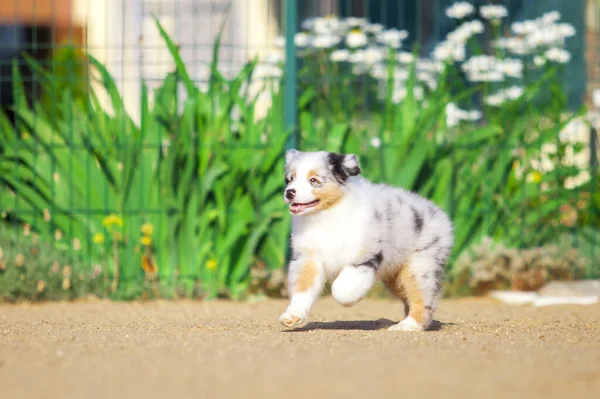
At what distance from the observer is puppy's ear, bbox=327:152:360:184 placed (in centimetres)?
539

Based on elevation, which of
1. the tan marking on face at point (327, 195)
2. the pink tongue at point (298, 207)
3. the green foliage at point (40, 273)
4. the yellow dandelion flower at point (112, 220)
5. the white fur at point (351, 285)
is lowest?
the green foliage at point (40, 273)

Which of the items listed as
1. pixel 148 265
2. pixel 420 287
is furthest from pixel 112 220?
pixel 420 287

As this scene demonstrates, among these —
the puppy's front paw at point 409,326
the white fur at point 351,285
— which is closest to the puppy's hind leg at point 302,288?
the white fur at point 351,285

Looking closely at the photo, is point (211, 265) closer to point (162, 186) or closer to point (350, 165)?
point (162, 186)

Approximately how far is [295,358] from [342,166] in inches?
54.2

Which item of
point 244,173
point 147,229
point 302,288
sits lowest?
point 147,229

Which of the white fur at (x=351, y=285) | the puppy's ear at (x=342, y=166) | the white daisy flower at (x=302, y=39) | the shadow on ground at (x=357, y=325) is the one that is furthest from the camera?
the white daisy flower at (x=302, y=39)

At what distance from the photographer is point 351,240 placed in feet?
17.3

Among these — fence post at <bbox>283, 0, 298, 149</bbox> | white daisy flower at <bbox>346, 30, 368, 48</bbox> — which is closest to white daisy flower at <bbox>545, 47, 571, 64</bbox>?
white daisy flower at <bbox>346, 30, 368, 48</bbox>

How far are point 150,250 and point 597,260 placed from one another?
3.80 m

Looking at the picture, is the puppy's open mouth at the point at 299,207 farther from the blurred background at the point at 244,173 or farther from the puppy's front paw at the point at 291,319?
the blurred background at the point at 244,173

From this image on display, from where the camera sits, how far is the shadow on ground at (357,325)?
5763mm

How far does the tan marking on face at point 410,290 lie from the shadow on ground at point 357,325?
0.56 ft

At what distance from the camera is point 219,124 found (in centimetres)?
814
